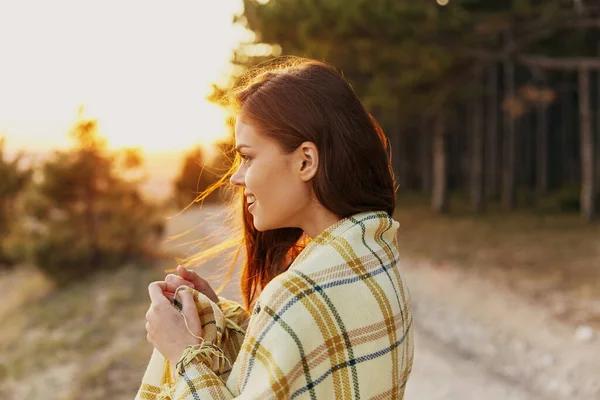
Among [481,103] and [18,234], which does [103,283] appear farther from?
[481,103]

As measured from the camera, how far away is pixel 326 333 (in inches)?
54.4

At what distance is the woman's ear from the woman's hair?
1 cm

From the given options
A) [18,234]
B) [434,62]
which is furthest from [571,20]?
[18,234]

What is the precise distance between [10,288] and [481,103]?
11.5 metres

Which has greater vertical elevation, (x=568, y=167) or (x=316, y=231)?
(x=316, y=231)

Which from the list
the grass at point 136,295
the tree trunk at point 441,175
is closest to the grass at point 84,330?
the grass at point 136,295

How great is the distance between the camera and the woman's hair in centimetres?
150

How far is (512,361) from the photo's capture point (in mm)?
5449

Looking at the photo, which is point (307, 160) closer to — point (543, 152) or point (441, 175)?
point (441, 175)

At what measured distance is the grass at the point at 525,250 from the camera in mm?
7773

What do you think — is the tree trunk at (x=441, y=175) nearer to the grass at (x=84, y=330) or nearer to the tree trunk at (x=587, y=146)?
the tree trunk at (x=587, y=146)

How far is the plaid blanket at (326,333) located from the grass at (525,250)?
5591 millimetres

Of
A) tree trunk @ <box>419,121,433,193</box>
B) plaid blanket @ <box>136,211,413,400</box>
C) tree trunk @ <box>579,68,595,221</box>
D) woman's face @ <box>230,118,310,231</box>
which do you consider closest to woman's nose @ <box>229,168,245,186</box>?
woman's face @ <box>230,118,310,231</box>

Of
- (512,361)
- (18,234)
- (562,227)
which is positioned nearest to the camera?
(512,361)
